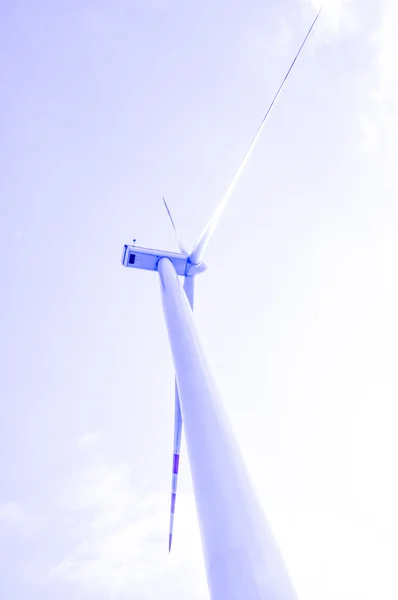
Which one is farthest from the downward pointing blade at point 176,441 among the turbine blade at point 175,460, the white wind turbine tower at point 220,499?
the white wind turbine tower at point 220,499

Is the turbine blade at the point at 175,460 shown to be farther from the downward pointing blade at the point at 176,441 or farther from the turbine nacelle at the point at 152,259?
the turbine nacelle at the point at 152,259

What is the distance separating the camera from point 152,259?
883 inches

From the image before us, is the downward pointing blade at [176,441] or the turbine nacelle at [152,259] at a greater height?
the turbine nacelle at [152,259]

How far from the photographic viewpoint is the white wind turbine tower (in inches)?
250

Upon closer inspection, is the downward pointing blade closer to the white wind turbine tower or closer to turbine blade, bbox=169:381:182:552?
turbine blade, bbox=169:381:182:552

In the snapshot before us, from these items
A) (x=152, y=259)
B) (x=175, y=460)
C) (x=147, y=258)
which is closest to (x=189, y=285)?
(x=152, y=259)

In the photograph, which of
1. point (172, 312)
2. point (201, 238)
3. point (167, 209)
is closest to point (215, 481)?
point (172, 312)

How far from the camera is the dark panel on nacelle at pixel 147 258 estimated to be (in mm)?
22345

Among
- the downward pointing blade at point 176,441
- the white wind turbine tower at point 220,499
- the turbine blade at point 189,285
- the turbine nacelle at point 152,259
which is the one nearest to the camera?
the white wind turbine tower at point 220,499

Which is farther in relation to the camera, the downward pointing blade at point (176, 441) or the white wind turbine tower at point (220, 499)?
the downward pointing blade at point (176, 441)

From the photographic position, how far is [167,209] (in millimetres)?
29188

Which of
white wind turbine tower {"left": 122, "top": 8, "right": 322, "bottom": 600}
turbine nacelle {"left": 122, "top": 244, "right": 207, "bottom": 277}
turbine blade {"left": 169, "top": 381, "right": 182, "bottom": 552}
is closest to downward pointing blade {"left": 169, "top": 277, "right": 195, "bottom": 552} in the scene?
turbine blade {"left": 169, "top": 381, "right": 182, "bottom": 552}

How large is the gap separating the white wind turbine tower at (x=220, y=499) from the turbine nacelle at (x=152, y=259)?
9493 mm

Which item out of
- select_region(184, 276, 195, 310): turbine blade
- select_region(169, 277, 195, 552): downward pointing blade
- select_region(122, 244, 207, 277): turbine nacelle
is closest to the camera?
select_region(169, 277, 195, 552): downward pointing blade
